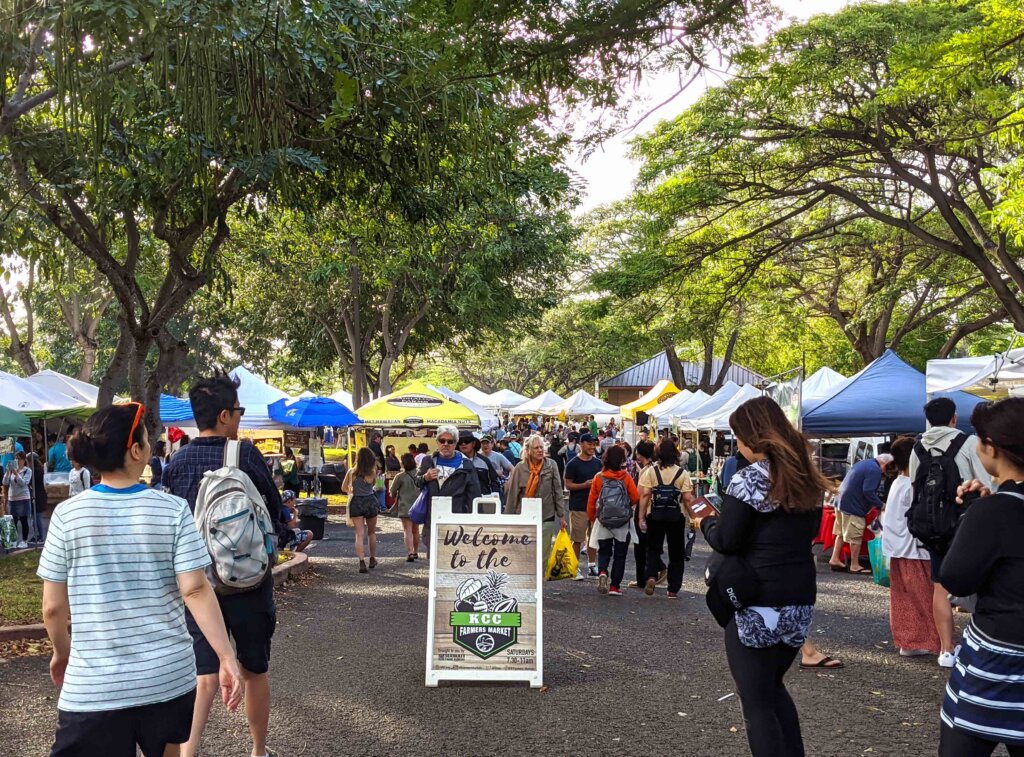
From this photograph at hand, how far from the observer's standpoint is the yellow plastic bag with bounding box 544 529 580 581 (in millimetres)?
10133

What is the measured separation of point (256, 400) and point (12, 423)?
8724 millimetres

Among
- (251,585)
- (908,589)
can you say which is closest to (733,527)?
(251,585)

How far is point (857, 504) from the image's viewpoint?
13.2m

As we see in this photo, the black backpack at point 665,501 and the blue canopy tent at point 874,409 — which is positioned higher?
the blue canopy tent at point 874,409

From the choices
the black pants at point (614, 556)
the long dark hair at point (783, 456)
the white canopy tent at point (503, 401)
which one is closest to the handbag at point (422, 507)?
the black pants at point (614, 556)

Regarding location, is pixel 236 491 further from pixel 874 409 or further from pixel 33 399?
pixel 33 399

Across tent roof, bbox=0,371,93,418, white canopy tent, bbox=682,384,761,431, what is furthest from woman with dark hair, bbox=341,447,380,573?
white canopy tent, bbox=682,384,761,431

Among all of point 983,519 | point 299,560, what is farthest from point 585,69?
point 299,560

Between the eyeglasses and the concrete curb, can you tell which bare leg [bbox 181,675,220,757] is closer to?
the eyeglasses

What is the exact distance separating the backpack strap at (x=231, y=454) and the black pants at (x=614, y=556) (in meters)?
6.82

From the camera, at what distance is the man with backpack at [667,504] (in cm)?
1073

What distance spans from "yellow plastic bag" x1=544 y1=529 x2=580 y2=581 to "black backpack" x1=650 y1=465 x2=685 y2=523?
1088 millimetres

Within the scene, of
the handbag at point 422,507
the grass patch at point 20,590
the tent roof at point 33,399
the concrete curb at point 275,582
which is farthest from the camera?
the tent roof at point 33,399

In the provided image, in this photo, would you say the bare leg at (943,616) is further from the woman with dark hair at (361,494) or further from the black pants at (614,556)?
the woman with dark hair at (361,494)
